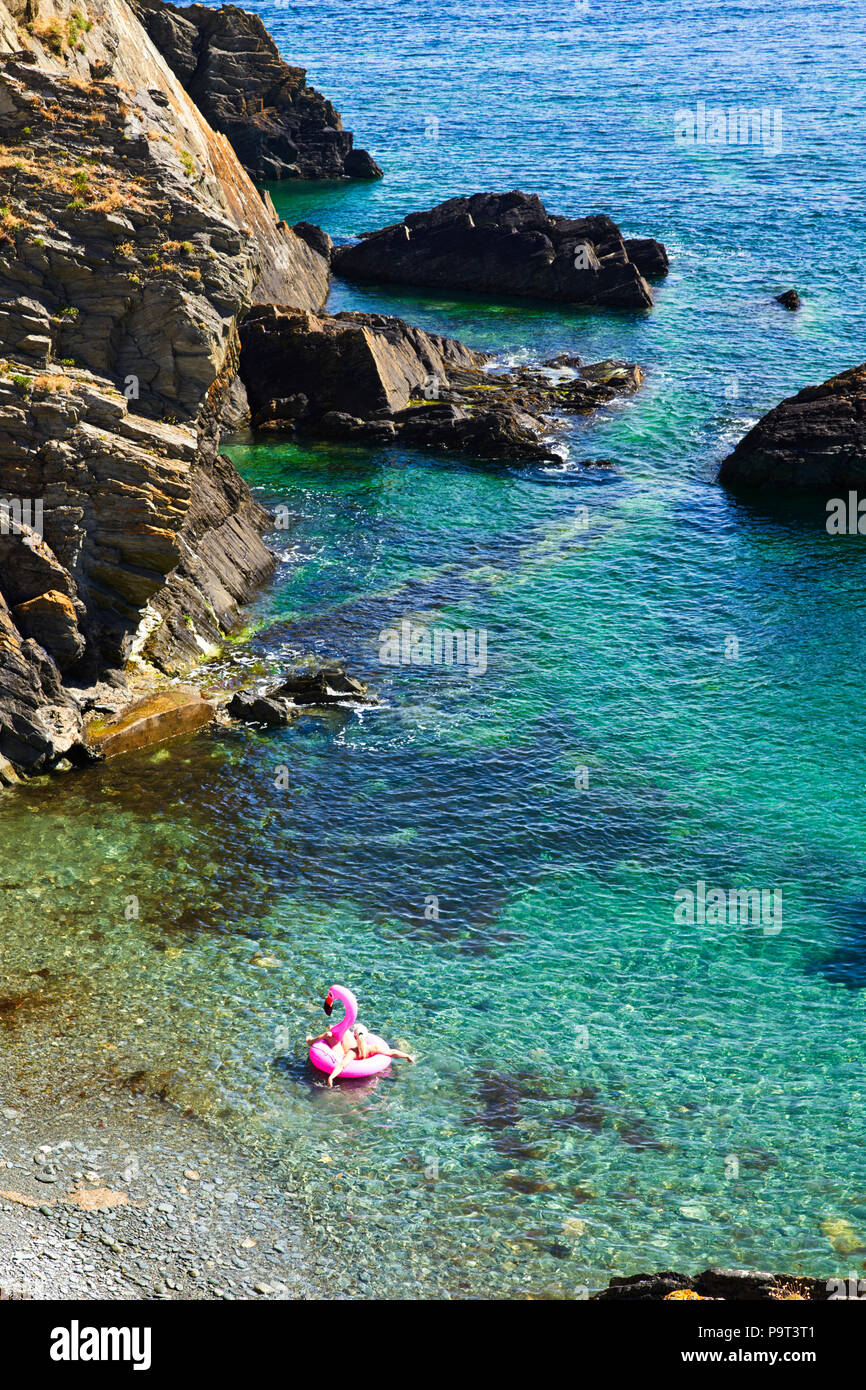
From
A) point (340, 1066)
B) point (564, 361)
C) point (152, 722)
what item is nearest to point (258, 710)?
point (152, 722)

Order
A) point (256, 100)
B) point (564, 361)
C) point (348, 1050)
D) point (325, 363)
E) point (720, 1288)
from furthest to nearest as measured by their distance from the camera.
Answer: point (256, 100), point (564, 361), point (325, 363), point (348, 1050), point (720, 1288)

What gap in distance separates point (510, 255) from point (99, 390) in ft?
184

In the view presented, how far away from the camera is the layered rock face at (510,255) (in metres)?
89.0

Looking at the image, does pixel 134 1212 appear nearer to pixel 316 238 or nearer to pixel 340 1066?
pixel 340 1066

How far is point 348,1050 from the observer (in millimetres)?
27406

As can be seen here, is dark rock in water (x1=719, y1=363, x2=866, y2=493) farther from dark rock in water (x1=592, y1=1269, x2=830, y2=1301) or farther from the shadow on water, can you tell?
dark rock in water (x1=592, y1=1269, x2=830, y2=1301)

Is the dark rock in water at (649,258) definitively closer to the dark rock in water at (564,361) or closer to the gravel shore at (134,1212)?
the dark rock in water at (564,361)

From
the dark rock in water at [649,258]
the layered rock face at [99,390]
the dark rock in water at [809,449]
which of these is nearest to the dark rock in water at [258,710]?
the layered rock face at [99,390]

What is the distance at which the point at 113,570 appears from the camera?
134ft

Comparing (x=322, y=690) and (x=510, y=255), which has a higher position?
(x=510, y=255)

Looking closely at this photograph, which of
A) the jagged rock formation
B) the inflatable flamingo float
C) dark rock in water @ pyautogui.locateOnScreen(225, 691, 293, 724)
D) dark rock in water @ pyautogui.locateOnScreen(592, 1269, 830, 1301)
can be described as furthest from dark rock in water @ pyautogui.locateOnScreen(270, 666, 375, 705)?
dark rock in water @ pyautogui.locateOnScreen(592, 1269, 830, 1301)

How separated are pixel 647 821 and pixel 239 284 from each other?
2410cm

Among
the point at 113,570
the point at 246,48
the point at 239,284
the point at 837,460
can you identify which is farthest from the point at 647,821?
the point at 246,48

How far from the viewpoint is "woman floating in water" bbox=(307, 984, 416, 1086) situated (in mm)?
27141
